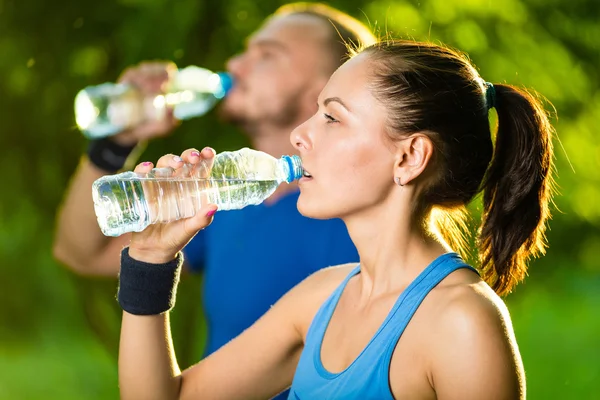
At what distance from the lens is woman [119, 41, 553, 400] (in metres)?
1.70

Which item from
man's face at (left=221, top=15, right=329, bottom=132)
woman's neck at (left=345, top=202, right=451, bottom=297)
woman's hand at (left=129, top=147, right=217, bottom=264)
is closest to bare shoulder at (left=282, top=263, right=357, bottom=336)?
woman's neck at (left=345, top=202, right=451, bottom=297)

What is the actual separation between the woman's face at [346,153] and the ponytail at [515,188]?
228mm

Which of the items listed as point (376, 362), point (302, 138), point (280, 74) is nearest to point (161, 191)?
point (302, 138)

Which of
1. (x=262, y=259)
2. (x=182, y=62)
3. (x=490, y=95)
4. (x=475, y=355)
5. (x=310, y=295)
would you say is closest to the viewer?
(x=475, y=355)

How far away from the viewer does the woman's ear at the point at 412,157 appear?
1.79 metres

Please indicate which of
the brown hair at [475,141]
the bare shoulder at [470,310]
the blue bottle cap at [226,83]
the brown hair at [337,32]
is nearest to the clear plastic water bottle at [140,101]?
the blue bottle cap at [226,83]

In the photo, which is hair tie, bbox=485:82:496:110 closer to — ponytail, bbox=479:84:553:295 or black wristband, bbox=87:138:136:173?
ponytail, bbox=479:84:553:295

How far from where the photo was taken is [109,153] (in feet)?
8.83

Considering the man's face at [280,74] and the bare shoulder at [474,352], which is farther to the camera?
the man's face at [280,74]

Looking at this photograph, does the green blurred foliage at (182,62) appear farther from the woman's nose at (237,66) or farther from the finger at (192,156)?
the finger at (192,156)

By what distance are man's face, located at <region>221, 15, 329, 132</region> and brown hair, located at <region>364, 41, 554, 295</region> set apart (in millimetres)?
782

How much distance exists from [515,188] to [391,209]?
245 mm

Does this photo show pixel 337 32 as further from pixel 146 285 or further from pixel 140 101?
pixel 146 285

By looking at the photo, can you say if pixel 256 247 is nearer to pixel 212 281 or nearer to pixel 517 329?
pixel 212 281
